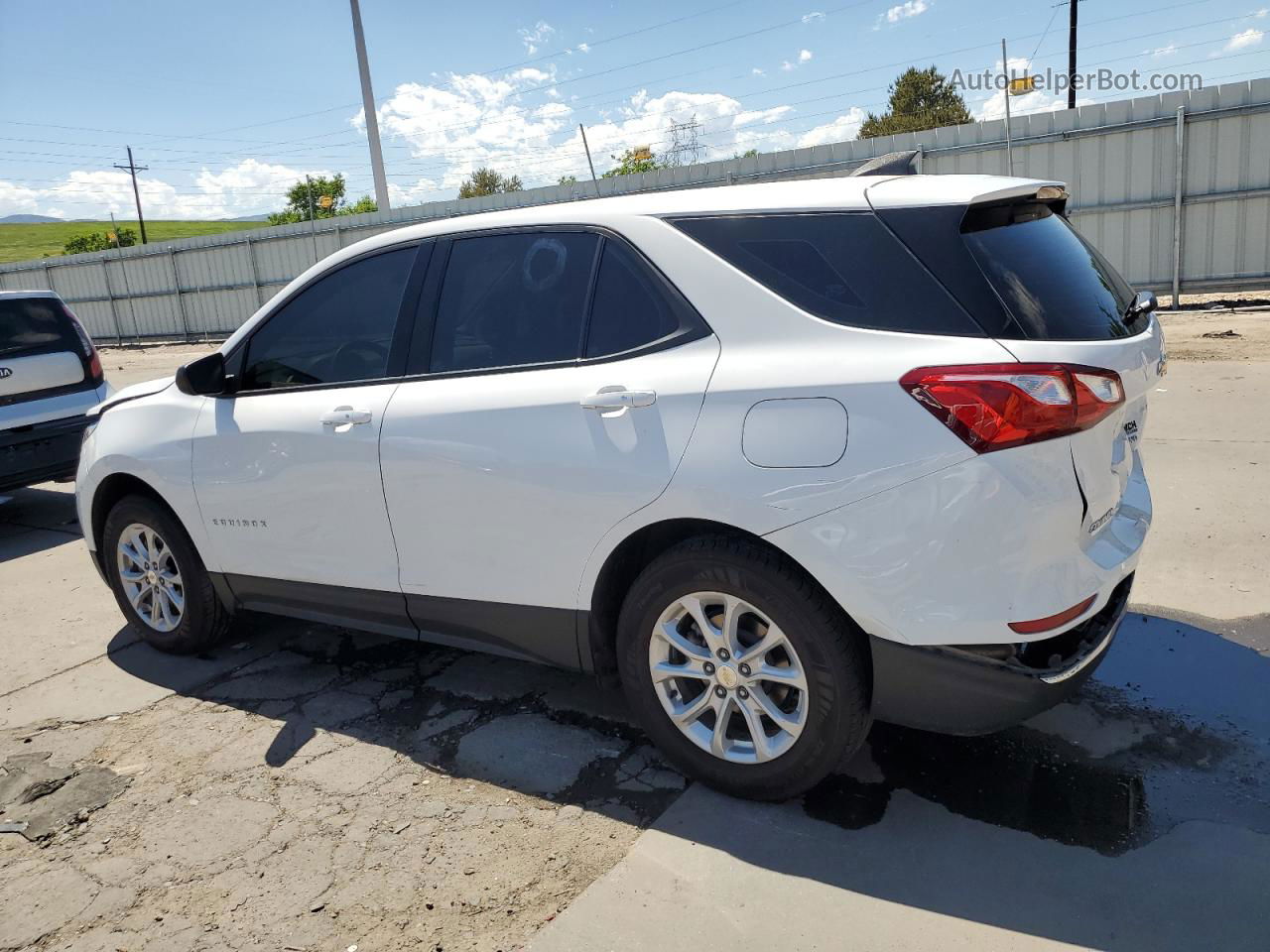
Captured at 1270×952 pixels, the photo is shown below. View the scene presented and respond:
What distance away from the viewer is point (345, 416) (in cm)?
345

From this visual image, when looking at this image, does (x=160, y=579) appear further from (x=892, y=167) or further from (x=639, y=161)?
(x=639, y=161)

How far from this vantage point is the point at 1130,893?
7.79 ft

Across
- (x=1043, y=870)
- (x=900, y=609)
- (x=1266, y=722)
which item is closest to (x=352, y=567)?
(x=900, y=609)

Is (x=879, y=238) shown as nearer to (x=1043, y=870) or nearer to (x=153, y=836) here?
(x=1043, y=870)

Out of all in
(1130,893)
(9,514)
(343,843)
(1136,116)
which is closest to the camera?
(1130,893)

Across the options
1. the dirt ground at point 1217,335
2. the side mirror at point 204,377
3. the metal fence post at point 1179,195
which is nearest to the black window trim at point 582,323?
the side mirror at point 204,377

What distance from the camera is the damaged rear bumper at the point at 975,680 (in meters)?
2.46

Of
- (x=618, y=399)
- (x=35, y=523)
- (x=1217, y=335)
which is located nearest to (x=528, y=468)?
(x=618, y=399)

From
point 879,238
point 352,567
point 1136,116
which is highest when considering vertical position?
point 1136,116

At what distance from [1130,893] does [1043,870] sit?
8.0 inches

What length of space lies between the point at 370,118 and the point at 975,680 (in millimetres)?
25371

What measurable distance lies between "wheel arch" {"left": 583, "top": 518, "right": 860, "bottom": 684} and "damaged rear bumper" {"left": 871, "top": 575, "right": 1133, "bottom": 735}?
0.18 m

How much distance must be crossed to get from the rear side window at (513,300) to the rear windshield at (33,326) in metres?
5.37

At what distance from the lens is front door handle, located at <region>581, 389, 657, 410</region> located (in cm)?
279
